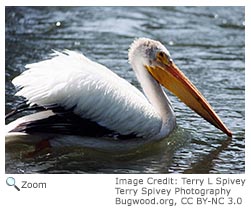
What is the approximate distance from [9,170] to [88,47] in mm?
2157

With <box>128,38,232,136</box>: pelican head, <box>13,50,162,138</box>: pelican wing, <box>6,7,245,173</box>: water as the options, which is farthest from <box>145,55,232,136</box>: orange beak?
<box>13,50,162,138</box>: pelican wing

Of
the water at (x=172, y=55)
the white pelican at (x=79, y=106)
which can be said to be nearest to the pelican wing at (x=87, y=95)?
the white pelican at (x=79, y=106)

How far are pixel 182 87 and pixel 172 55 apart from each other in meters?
1.50

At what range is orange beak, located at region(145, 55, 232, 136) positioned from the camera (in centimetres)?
371

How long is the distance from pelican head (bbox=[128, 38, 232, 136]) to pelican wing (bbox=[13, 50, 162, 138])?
0.89ft

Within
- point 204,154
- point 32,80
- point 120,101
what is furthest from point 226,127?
point 32,80

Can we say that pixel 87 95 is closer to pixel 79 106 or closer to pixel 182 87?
pixel 79 106

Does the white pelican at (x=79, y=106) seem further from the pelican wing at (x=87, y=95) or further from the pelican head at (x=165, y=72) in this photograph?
the pelican head at (x=165, y=72)

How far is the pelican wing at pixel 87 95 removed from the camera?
3.30 meters

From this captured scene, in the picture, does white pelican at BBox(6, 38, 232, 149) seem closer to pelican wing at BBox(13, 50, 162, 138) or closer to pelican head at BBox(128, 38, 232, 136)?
pelican wing at BBox(13, 50, 162, 138)
